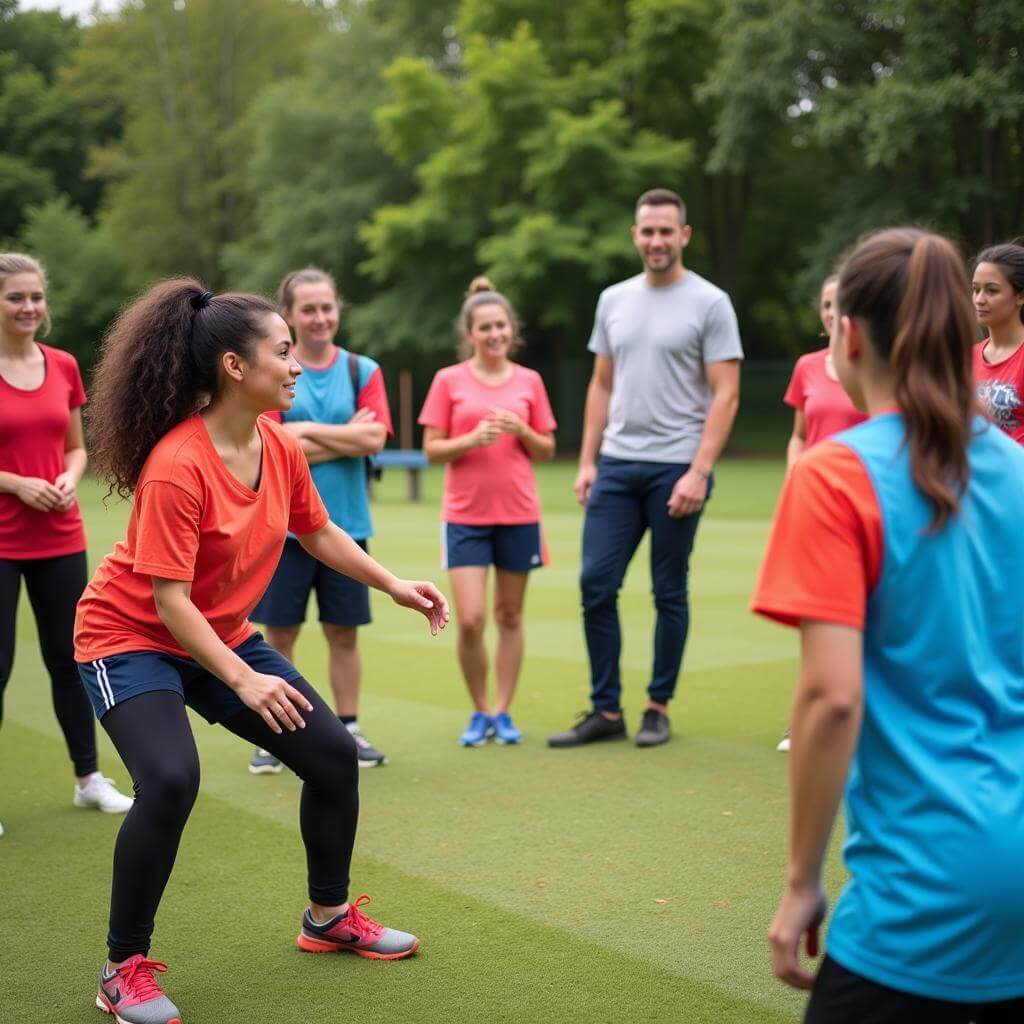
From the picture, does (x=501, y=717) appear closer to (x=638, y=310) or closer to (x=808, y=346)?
(x=638, y=310)

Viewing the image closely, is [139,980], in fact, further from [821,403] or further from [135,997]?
[821,403]

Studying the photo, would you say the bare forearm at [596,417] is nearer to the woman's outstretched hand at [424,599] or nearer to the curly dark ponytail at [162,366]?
the woman's outstretched hand at [424,599]

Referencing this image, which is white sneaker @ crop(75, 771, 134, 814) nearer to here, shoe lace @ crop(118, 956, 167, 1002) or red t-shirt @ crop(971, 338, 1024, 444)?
shoe lace @ crop(118, 956, 167, 1002)

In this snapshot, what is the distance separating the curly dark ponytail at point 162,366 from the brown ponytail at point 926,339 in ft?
6.59

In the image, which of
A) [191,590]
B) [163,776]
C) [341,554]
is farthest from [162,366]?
[163,776]

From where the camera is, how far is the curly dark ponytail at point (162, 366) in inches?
143

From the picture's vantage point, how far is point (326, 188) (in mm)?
42938

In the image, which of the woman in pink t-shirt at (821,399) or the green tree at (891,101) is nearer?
the woman in pink t-shirt at (821,399)

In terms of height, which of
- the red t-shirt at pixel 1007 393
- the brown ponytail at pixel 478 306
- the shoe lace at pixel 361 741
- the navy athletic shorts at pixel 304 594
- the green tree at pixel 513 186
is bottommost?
the shoe lace at pixel 361 741

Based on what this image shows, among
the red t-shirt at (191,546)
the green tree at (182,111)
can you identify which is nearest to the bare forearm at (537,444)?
the red t-shirt at (191,546)

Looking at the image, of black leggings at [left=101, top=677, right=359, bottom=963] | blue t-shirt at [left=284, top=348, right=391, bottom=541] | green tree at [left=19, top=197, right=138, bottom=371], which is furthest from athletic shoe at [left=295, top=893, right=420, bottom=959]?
green tree at [left=19, top=197, right=138, bottom=371]

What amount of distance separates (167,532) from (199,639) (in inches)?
11.5

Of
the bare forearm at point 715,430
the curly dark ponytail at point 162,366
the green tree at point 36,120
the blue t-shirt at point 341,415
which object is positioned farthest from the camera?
the green tree at point 36,120

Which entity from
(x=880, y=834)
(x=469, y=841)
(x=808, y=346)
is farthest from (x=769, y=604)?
(x=808, y=346)
